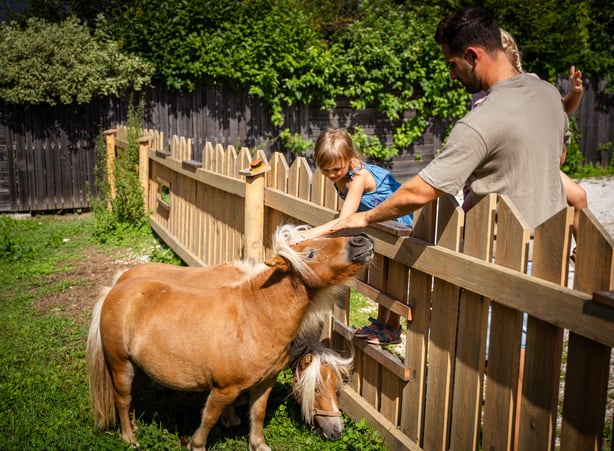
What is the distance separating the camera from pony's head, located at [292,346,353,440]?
3.73 meters

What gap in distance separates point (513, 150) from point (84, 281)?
5.97 meters

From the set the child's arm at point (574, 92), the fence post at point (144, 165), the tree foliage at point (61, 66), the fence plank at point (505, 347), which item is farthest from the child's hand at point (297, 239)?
the tree foliage at point (61, 66)

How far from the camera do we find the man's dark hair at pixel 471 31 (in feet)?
9.12

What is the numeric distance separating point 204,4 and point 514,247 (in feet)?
39.7

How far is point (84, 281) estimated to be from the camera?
7.30 metres

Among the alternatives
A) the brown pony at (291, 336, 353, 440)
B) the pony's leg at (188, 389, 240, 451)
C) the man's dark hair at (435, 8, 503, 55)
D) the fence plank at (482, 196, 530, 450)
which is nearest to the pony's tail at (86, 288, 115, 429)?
the pony's leg at (188, 389, 240, 451)

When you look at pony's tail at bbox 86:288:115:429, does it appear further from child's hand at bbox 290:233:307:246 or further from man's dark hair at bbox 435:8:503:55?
man's dark hair at bbox 435:8:503:55

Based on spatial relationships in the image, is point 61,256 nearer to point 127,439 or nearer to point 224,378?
point 127,439

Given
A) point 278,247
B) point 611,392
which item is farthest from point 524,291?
point 611,392

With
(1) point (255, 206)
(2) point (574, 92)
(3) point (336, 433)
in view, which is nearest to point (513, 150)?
(2) point (574, 92)

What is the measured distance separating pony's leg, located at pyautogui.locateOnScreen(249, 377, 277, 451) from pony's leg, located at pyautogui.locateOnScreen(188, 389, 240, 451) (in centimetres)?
19

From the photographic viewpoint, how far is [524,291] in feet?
8.10

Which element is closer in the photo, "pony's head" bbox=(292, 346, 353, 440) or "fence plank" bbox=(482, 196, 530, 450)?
"fence plank" bbox=(482, 196, 530, 450)

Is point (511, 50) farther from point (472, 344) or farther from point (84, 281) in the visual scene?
point (84, 281)
